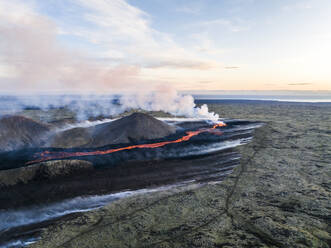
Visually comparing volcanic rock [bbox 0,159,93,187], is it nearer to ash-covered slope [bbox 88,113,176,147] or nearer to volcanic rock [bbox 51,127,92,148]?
ash-covered slope [bbox 88,113,176,147]

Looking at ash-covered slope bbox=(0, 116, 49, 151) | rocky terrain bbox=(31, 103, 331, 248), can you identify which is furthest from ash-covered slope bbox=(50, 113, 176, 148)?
rocky terrain bbox=(31, 103, 331, 248)

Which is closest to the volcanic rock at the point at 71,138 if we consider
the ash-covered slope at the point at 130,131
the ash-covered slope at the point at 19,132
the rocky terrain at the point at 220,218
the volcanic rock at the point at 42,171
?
the ash-covered slope at the point at 130,131

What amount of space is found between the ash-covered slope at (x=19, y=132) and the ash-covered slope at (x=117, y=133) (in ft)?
8.43

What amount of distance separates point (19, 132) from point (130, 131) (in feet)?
48.5

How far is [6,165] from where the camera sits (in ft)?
66.8

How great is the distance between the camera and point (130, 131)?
105ft

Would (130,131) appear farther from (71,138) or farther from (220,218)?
(220,218)

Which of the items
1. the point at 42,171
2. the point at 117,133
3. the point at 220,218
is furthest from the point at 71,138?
the point at 220,218

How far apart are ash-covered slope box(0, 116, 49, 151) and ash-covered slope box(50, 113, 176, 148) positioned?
2571mm

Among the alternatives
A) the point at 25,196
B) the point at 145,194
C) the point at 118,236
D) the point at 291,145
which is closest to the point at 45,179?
the point at 25,196

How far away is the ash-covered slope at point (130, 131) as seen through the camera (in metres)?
29.9

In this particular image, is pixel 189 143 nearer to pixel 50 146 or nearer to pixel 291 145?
pixel 291 145

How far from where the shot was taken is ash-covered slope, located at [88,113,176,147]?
29922 millimetres

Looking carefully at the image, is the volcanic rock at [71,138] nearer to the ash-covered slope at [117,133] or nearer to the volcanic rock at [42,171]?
the ash-covered slope at [117,133]
